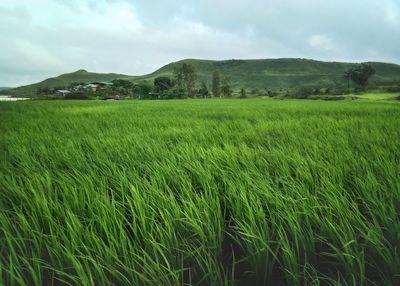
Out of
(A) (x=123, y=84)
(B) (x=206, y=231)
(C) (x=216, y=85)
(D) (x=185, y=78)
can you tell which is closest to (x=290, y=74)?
(C) (x=216, y=85)

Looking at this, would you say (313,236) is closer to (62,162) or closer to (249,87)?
(62,162)

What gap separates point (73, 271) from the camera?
3.69 feet

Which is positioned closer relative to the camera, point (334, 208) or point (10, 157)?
point (334, 208)

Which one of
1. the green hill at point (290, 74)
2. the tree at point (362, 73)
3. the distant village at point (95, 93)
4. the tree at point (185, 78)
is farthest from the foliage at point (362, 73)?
the green hill at point (290, 74)

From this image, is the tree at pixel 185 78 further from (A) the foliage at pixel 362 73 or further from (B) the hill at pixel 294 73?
(B) the hill at pixel 294 73

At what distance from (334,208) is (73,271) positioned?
4.15 ft

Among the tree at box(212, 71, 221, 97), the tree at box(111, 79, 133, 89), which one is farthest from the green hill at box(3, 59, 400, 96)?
the tree at box(212, 71, 221, 97)

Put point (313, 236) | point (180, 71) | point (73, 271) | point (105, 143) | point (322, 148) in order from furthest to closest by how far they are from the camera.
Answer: point (180, 71), point (105, 143), point (322, 148), point (313, 236), point (73, 271)

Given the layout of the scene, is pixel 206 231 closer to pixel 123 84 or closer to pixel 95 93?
pixel 95 93

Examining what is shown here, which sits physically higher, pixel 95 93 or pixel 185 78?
pixel 185 78

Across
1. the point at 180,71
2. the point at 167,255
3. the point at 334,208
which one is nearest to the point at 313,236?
the point at 334,208

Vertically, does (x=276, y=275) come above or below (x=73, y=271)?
below

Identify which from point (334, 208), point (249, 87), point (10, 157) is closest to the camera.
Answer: point (334, 208)

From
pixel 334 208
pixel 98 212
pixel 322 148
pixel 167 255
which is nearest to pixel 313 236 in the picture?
pixel 334 208
